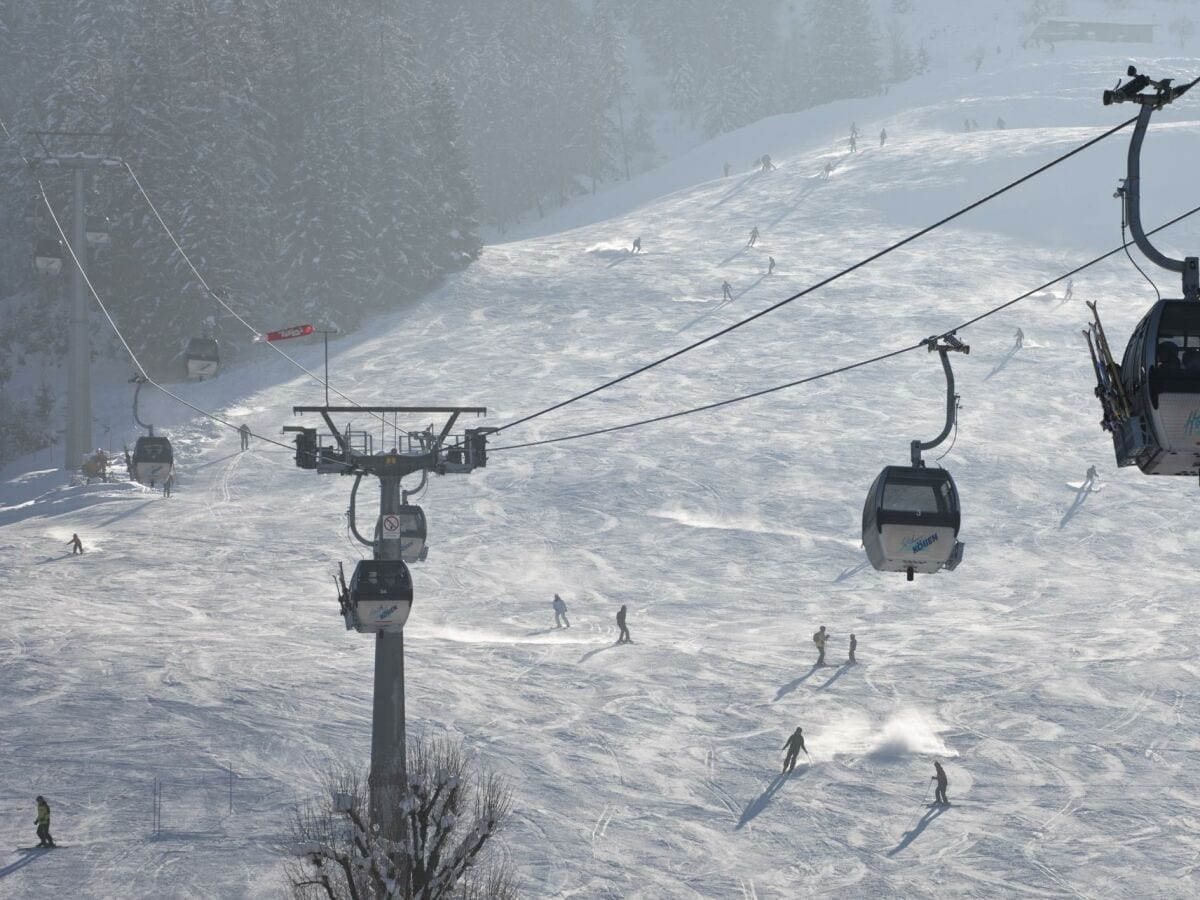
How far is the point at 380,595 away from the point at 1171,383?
49.3 ft

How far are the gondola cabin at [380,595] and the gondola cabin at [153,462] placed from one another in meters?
18.0

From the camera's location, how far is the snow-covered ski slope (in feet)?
79.9

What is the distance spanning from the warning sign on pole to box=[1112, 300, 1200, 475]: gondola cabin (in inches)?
642

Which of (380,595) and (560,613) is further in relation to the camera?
(560,613)

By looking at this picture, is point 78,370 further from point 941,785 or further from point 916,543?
point 916,543

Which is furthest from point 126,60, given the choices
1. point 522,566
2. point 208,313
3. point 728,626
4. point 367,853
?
point 367,853

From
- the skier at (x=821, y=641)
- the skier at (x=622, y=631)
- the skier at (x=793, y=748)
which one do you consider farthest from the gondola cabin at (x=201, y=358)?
the skier at (x=793, y=748)

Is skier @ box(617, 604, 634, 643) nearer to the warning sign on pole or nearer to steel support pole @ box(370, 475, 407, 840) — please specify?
steel support pole @ box(370, 475, 407, 840)

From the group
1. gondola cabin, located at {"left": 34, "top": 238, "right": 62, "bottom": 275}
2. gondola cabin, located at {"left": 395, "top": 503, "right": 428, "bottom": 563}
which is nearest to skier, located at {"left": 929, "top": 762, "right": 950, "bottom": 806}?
gondola cabin, located at {"left": 395, "top": 503, "right": 428, "bottom": 563}

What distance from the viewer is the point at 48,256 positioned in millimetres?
49469

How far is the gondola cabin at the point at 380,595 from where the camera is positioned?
2283 cm

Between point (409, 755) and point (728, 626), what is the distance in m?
10.9

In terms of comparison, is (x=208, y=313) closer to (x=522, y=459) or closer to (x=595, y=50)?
(x=522, y=459)

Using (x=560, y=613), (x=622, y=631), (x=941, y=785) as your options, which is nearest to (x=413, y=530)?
(x=622, y=631)
